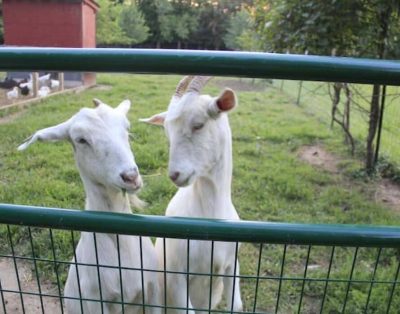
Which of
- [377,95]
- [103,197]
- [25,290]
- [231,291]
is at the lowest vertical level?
[25,290]

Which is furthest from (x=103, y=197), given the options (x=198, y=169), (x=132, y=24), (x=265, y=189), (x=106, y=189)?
(x=132, y=24)

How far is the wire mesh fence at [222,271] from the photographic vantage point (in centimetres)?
125

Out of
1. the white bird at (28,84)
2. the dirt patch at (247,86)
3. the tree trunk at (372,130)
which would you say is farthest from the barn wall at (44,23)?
A: the tree trunk at (372,130)

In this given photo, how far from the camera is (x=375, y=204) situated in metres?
4.91

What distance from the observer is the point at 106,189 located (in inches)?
85.1

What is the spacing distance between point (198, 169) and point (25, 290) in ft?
6.48

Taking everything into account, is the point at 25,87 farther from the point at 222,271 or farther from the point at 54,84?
the point at 222,271

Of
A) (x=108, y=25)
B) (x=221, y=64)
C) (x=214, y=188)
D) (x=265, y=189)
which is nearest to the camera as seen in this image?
(x=221, y=64)

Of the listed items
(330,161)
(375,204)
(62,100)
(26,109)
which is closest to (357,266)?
(375,204)

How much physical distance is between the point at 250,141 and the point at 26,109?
4656 mm

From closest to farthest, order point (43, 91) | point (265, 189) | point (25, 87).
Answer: point (265, 189)
point (25, 87)
point (43, 91)

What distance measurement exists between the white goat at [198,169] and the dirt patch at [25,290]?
1.34 metres

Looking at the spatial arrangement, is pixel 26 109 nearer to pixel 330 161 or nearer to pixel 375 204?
pixel 330 161

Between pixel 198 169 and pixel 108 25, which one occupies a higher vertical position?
pixel 198 169
